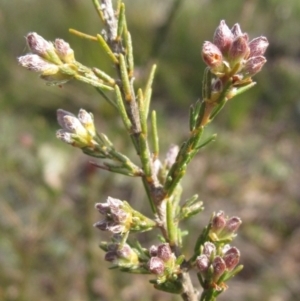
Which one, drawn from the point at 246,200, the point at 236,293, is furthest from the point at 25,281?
the point at 246,200

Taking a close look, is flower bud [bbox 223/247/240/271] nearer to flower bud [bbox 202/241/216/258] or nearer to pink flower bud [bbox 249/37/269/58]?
flower bud [bbox 202/241/216/258]

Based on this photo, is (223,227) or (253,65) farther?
(223,227)

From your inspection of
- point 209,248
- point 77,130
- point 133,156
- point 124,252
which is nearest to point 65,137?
point 77,130

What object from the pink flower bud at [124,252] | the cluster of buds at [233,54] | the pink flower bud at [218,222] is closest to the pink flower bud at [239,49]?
the cluster of buds at [233,54]

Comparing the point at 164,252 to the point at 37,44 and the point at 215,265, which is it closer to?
the point at 215,265

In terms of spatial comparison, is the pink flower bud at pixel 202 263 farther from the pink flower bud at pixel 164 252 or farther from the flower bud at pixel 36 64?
the flower bud at pixel 36 64

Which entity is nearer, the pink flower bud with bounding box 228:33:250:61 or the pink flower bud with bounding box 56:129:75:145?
the pink flower bud with bounding box 228:33:250:61

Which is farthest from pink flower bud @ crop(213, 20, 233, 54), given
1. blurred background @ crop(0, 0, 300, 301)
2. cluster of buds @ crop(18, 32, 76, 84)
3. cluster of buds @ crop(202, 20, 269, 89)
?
blurred background @ crop(0, 0, 300, 301)

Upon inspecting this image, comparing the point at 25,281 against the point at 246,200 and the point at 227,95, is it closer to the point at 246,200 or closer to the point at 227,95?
the point at 227,95
